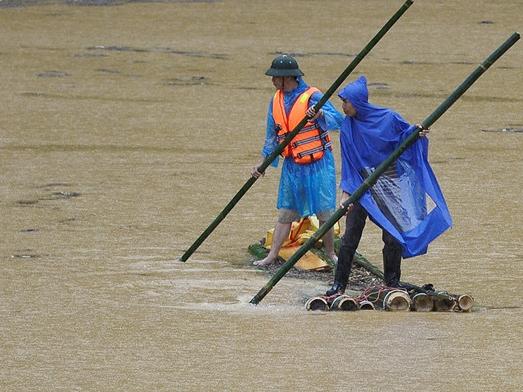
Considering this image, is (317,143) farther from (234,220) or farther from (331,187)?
(234,220)

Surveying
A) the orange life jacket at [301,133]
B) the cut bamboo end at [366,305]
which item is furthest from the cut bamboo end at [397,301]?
the orange life jacket at [301,133]

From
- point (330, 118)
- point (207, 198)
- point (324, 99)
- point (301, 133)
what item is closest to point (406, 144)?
point (324, 99)

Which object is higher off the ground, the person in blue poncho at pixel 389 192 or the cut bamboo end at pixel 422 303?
the person in blue poncho at pixel 389 192

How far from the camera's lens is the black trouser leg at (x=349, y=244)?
10.5 m

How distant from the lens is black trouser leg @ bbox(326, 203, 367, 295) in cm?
1049

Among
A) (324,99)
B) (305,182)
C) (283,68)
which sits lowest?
(305,182)

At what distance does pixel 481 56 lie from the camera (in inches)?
898

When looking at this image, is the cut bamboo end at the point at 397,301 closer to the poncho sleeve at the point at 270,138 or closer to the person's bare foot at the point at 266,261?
the person's bare foot at the point at 266,261

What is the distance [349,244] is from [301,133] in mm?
1416

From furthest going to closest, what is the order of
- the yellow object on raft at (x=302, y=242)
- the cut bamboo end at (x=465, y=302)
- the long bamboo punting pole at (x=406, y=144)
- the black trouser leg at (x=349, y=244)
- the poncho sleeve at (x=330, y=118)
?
1. the yellow object on raft at (x=302, y=242)
2. the poncho sleeve at (x=330, y=118)
3. the black trouser leg at (x=349, y=244)
4. the cut bamboo end at (x=465, y=302)
5. the long bamboo punting pole at (x=406, y=144)

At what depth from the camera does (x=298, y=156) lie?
11711 millimetres

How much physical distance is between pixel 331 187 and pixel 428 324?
2093 mm

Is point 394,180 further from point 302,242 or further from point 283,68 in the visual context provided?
point 302,242

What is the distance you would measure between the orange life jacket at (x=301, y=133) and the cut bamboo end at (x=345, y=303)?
1.70 meters
